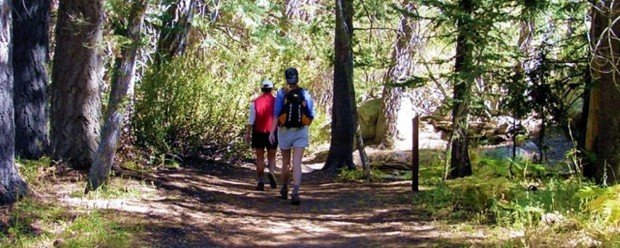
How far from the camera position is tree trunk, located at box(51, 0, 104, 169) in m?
9.70

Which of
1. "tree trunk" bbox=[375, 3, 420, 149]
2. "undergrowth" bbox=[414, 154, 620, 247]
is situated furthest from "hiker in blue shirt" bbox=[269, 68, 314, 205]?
"tree trunk" bbox=[375, 3, 420, 149]

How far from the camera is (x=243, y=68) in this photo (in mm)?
16797

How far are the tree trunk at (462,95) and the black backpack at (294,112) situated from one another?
222cm

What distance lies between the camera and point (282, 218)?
904 centimetres

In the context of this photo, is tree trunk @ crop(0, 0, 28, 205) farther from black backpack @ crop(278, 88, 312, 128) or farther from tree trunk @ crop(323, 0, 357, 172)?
tree trunk @ crop(323, 0, 357, 172)

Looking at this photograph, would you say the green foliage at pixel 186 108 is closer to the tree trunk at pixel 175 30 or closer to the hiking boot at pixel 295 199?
the tree trunk at pixel 175 30

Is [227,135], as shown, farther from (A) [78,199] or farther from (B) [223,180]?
(A) [78,199]

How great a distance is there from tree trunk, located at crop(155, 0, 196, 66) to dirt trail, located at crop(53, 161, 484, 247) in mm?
4619

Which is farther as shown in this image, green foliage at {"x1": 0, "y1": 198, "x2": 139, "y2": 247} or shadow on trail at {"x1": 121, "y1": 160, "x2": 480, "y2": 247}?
shadow on trail at {"x1": 121, "y1": 160, "x2": 480, "y2": 247}

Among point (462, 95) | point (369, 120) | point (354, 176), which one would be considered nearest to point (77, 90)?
point (462, 95)

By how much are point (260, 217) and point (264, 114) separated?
281 cm

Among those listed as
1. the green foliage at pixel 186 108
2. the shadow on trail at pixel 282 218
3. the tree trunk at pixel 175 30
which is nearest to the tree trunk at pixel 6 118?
the shadow on trail at pixel 282 218

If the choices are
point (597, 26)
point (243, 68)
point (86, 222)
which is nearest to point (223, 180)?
point (243, 68)

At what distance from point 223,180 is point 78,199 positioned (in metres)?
5.21
